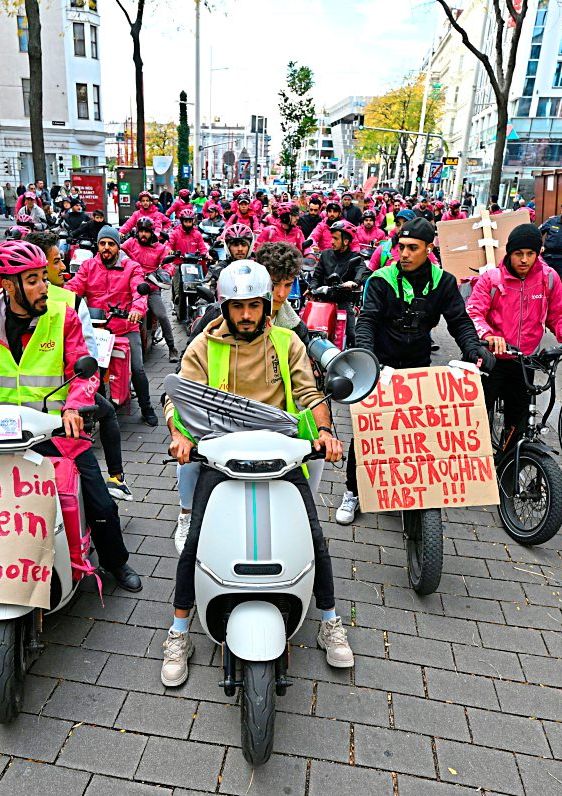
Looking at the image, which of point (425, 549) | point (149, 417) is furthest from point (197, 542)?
point (149, 417)

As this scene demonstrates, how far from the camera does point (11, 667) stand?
2756 millimetres

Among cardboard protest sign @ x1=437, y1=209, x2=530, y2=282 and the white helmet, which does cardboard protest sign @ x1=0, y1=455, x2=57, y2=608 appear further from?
cardboard protest sign @ x1=437, y1=209, x2=530, y2=282

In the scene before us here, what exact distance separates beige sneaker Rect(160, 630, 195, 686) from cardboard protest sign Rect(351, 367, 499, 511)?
136 centimetres

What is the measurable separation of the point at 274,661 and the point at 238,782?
1.74 feet

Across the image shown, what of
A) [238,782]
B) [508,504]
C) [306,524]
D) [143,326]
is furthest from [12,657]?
[143,326]

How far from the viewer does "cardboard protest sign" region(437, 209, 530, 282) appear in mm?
6520

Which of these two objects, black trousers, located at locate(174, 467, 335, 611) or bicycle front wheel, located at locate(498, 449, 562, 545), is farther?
bicycle front wheel, located at locate(498, 449, 562, 545)

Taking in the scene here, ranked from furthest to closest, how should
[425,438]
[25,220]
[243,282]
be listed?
[25,220]
[425,438]
[243,282]

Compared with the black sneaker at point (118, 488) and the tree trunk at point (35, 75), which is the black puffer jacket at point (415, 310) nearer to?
the black sneaker at point (118, 488)

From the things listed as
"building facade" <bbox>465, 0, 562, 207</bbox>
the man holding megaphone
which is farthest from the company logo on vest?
"building facade" <bbox>465, 0, 562, 207</bbox>

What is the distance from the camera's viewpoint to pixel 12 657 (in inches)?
109

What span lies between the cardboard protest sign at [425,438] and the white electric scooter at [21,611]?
5.84ft

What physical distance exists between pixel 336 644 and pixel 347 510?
1588 mm

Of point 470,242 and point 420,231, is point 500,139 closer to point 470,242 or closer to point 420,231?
point 470,242
